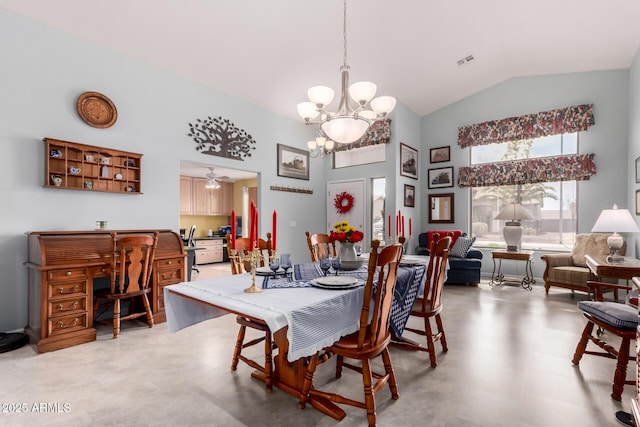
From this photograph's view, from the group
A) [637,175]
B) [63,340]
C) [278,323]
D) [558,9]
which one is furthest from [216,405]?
[637,175]

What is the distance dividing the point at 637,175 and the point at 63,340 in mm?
6861

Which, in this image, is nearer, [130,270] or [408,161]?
[130,270]

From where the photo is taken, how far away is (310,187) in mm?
6281

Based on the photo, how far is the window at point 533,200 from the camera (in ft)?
17.8

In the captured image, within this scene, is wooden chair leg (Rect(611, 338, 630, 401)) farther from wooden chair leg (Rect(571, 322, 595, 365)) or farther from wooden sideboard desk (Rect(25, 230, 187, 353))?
A: wooden sideboard desk (Rect(25, 230, 187, 353))

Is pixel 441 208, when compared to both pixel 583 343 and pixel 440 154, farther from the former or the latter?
pixel 583 343

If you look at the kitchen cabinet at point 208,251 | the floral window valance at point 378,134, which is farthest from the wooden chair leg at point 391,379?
the kitchen cabinet at point 208,251

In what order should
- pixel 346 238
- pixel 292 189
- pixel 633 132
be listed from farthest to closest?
1. pixel 292 189
2. pixel 633 132
3. pixel 346 238

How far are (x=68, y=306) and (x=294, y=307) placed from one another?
2.64 meters

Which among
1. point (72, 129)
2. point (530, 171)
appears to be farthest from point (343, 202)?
point (72, 129)

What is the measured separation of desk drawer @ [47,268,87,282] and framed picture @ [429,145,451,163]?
238 inches

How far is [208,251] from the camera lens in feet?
26.6

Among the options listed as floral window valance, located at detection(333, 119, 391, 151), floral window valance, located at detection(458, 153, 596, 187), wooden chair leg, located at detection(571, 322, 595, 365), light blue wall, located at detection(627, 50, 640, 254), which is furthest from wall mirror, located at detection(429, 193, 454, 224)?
wooden chair leg, located at detection(571, 322, 595, 365)

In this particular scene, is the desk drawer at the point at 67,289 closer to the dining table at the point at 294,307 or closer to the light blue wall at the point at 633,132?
the dining table at the point at 294,307
